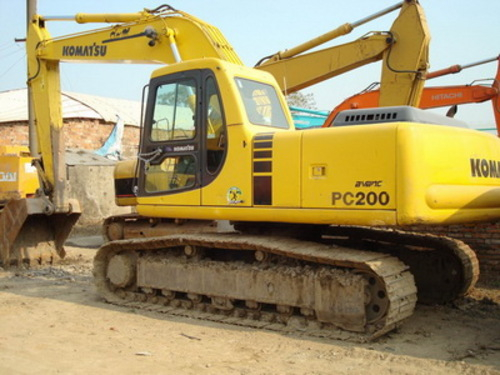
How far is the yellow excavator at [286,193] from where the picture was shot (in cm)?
528

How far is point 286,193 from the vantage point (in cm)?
573

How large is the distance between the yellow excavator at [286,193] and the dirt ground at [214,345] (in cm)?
30

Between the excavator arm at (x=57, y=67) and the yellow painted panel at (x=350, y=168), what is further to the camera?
the excavator arm at (x=57, y=67)

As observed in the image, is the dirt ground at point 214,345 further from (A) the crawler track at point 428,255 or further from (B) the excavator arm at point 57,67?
(B) the excavator arm at point 57,67

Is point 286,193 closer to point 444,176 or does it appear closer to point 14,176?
point 444,176

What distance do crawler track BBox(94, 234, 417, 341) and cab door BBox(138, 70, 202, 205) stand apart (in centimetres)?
56

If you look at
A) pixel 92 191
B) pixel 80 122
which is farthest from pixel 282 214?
pixel 80 122

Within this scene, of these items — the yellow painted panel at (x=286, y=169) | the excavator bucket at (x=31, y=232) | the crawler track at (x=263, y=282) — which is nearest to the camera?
the crawler track at (x=263, y=282)

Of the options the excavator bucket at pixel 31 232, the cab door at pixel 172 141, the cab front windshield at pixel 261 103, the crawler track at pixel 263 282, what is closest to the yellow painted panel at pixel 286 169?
the crawler track at pixel 263 282

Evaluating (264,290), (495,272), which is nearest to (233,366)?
(264,290)

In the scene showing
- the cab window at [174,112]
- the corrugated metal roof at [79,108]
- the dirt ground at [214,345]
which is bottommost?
the dirt ground at [214,345]

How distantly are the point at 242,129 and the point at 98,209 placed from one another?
12113 millimetres

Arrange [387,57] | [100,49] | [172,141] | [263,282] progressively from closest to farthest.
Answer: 1. [263,282]
2. [172,141]
3. [387,57]
4. [100,49]

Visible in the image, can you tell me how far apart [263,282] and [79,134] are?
20.8m
